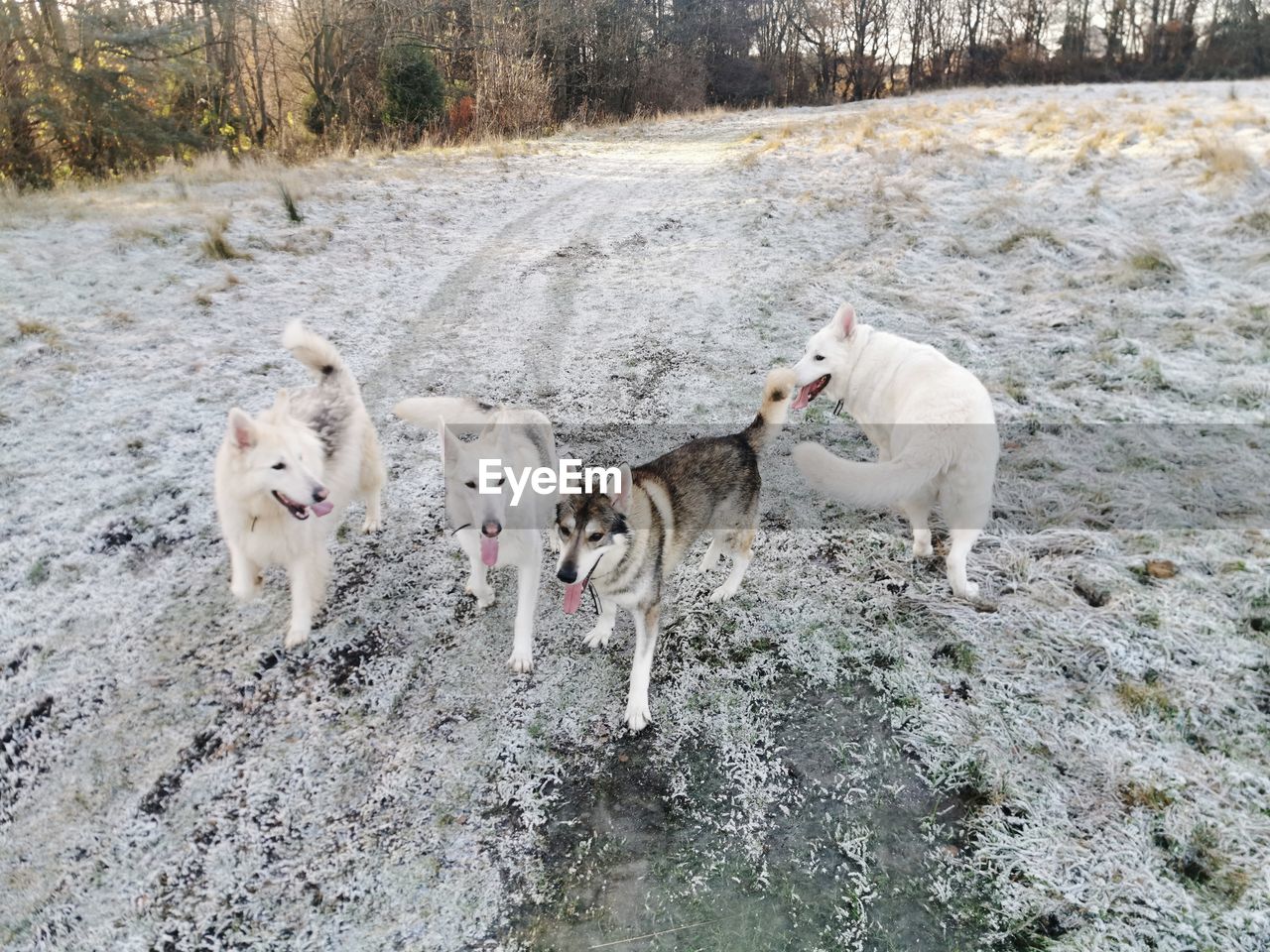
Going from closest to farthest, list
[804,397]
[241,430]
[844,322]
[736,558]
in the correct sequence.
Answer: [241,430] → [736,558] → [844,322] → [804,397]

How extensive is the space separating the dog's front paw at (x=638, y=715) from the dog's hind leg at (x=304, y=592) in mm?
1855

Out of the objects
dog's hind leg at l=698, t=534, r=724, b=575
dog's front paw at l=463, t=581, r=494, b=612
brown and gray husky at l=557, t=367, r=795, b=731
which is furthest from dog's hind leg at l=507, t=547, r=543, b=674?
dog's hind leg at l=698, t=534, r=724, b=575

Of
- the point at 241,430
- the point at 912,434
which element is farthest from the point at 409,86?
the point at 912,434

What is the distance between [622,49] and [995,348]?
28.5m

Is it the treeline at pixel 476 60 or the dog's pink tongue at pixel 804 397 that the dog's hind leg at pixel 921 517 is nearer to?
the dog's pink tongue at pixel 804 397

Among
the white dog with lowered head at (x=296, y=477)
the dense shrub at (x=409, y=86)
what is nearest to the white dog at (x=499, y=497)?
the white dog with lowered head at (x=296, y=477)

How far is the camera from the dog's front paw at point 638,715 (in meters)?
3.20

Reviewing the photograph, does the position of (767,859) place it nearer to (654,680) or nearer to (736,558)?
(654,680)

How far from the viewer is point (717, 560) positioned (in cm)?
435

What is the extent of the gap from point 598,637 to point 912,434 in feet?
6.75

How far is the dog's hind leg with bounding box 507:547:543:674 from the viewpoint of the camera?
353 centimetres

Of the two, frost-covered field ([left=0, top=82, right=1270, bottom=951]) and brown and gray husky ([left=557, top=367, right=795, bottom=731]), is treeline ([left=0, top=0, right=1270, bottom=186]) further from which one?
brown and gray husky ([left=557, top=367, right=795, bottom=731])

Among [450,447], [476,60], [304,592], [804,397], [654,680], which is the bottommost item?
[654,680]

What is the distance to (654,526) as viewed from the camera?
3416mm
